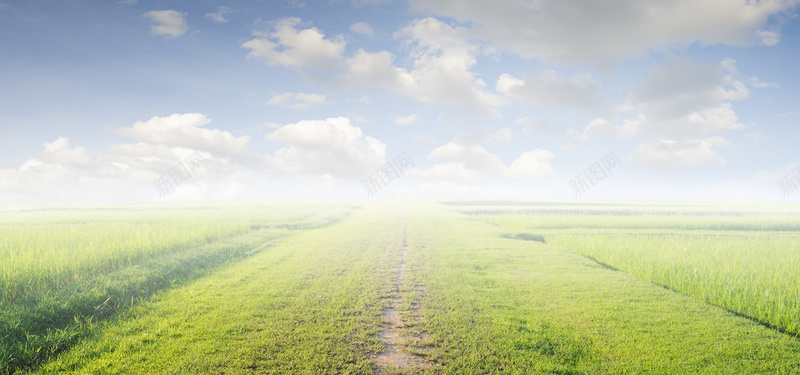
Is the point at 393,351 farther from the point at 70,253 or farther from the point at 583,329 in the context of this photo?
the point at 70,253

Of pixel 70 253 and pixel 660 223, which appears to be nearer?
pixel 70 253

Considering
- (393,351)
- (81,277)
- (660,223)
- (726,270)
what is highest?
(660,223)

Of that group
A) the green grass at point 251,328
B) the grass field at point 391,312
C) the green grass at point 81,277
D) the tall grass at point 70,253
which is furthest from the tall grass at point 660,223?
the tall grass at point 70,253

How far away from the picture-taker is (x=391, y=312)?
29.7ft

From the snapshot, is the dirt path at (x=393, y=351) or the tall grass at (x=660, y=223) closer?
the dirt path at (x=393, y=351)

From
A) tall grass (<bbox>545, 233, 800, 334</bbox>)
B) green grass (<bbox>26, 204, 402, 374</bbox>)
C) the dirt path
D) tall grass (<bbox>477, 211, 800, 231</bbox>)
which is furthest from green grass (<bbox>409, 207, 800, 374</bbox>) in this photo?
tall grass (<bbox>477, 211, 800, 231</bbox>)

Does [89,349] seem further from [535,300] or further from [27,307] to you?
[535,300]

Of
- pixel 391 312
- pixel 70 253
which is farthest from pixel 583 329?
pixel 70 253

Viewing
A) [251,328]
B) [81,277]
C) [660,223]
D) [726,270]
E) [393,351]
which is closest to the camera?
[393,351]

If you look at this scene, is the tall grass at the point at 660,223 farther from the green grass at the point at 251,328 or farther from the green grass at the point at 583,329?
the green grass at the point at 251,328

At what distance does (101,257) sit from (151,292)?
5111 mm

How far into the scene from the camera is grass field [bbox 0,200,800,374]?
641 centimetres

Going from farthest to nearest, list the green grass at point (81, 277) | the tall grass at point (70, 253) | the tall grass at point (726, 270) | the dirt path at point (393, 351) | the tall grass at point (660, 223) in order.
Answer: the tall grass at point (660, 223) < the tall grass at point (70, 253) < the tall grass at point (726, 270) < the green grass at point (81, 277) < the dirt path at point (393, 351)

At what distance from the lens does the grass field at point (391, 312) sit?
6414 millimetres
